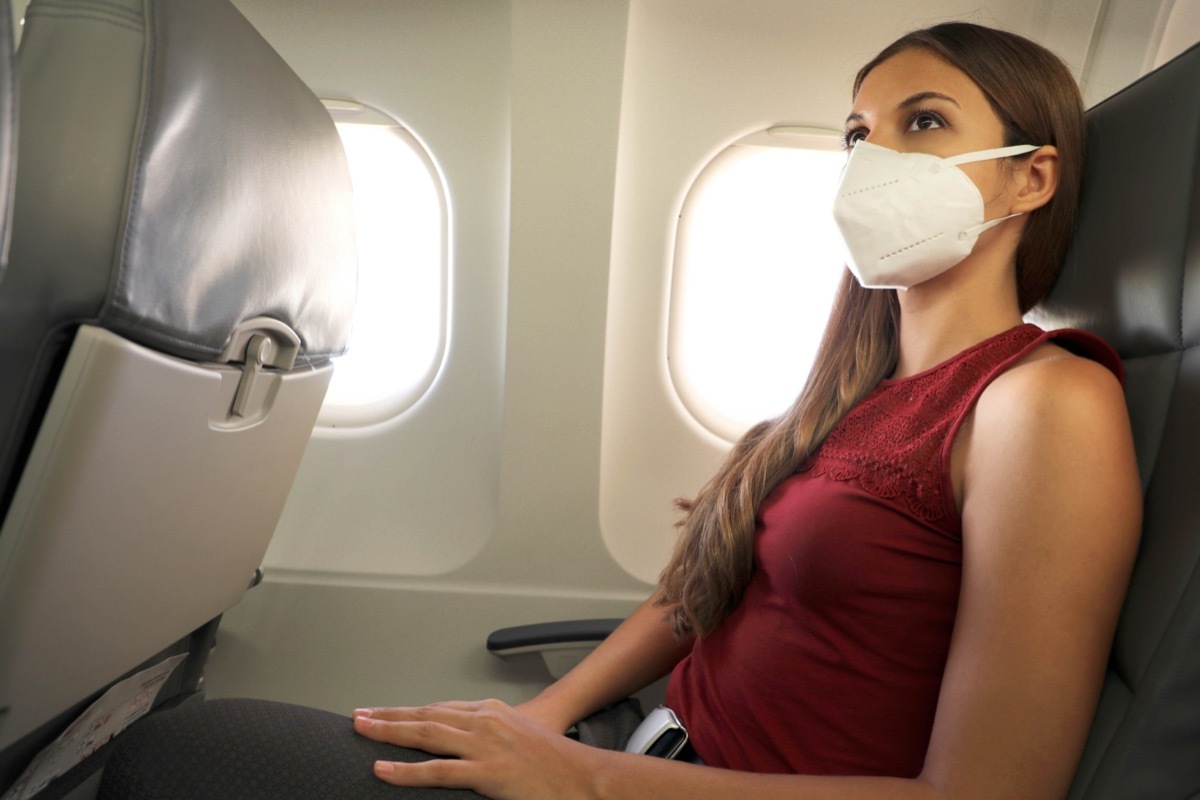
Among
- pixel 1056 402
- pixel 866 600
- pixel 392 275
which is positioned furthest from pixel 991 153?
pixel 392 275

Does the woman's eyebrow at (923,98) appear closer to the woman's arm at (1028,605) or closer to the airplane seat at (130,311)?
the woman's arm at (1028,605)

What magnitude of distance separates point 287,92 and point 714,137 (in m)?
1.18

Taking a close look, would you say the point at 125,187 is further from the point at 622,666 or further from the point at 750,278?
the point at 750,278

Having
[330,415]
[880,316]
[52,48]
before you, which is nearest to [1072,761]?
[880,316]

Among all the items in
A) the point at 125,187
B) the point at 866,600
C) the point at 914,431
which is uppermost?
the point at 125,187

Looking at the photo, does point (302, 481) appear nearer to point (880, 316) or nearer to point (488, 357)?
point (488, 357)

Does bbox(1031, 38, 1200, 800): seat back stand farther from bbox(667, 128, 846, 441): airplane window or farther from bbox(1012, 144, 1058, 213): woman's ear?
bbox(667, 128, 846, 441): airplane window

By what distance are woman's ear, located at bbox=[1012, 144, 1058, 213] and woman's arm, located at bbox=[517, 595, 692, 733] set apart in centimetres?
84

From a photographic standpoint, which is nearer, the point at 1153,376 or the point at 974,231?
the point at 1153,376

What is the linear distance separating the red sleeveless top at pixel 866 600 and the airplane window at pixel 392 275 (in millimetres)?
1393

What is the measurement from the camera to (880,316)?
1.57 meters

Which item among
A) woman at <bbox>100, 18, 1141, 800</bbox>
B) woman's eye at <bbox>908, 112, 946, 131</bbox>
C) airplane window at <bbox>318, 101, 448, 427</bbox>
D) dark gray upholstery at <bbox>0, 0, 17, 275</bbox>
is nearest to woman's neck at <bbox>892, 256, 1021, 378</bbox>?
woman at <bbox>100, 18, 1141, 800</bbox>

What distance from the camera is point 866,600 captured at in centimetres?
117

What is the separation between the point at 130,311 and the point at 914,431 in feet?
3.07
